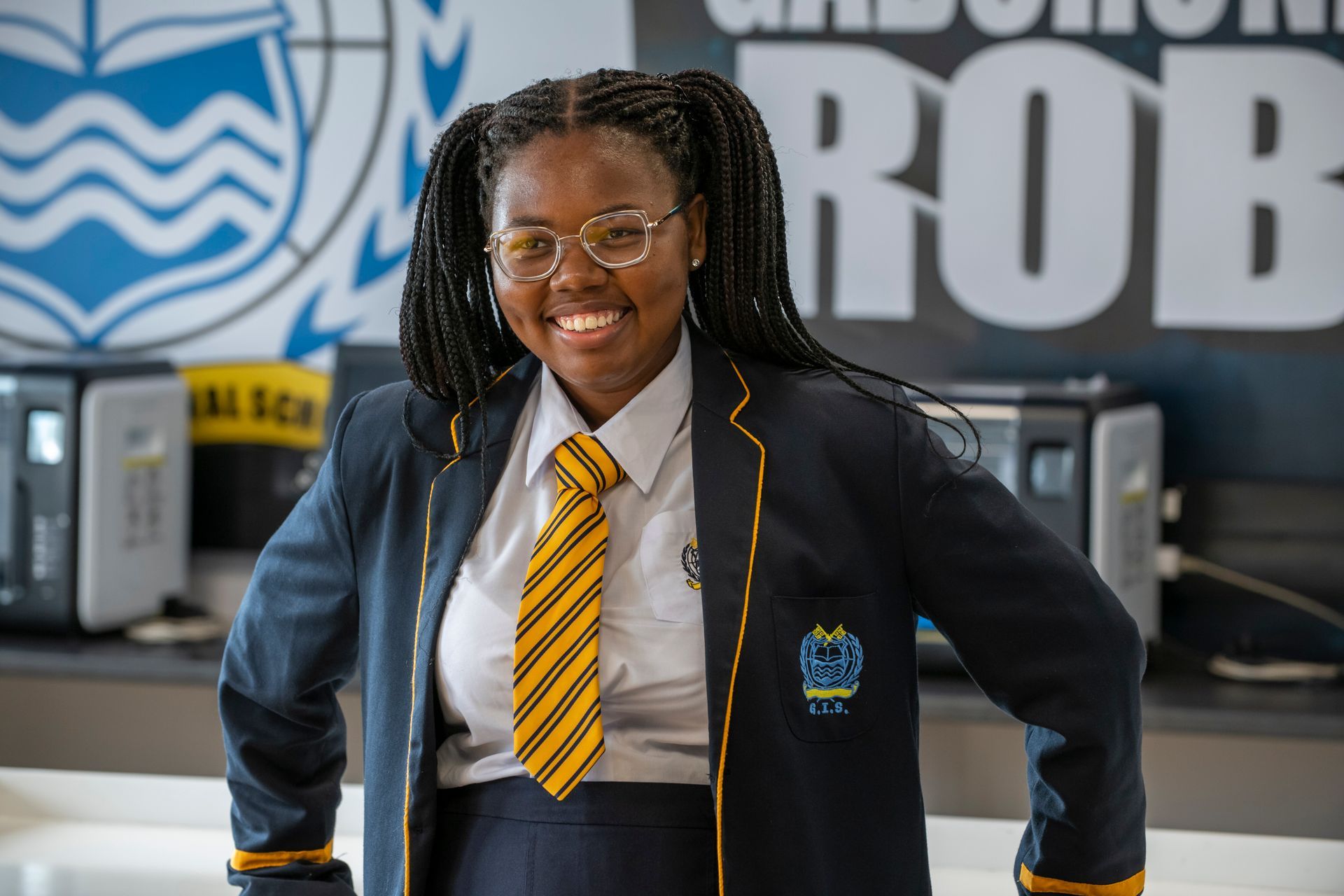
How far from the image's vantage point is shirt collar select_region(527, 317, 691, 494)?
4.10 feet

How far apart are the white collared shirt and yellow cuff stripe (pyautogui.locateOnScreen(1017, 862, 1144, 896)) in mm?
323

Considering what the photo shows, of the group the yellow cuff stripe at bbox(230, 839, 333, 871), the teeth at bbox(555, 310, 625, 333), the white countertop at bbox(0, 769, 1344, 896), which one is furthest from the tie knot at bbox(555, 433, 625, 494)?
the white countertop at bbox(0, 769, 1344, 896)

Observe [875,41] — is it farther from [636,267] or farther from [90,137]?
[636,267]

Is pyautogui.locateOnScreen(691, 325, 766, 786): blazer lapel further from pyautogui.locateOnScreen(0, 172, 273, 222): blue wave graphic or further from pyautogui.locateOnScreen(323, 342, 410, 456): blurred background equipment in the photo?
pyautogui.locateOnScreen(0, 172, 273, 222): blue wave graphic

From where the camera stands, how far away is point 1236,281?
10.2ft

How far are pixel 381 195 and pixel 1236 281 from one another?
2037 mm

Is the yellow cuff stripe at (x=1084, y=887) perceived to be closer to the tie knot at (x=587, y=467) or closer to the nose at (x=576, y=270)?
the tie knot at (x=587, y=467)

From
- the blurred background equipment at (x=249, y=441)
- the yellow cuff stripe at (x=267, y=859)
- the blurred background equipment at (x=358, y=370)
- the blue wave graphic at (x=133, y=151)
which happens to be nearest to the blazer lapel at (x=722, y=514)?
the yellow cuff stripe at (x=267, y=859)

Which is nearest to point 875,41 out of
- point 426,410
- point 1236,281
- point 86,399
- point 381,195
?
point 1236,281

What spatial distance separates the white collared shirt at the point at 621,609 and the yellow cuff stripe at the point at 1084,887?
0.32 m

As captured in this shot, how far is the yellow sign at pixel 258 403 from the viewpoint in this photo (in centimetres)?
353

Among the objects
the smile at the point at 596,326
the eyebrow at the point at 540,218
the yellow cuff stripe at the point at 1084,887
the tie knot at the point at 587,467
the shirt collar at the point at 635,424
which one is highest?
the eyebrow at the point at 540,218

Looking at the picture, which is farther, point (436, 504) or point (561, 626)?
point (436, 504)

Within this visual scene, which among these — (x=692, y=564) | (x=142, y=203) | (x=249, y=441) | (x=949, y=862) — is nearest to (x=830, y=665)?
(x=692, y=564)
